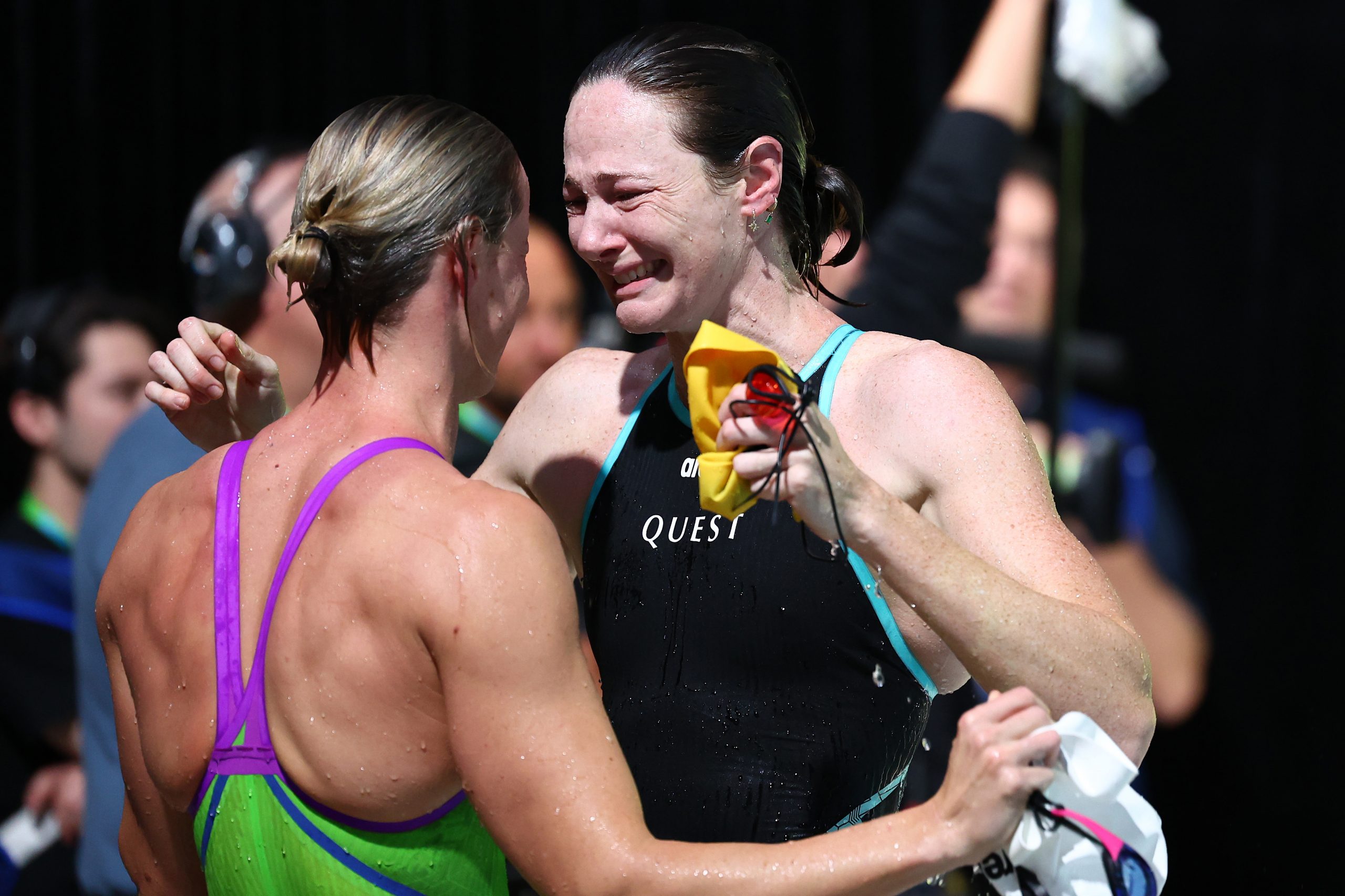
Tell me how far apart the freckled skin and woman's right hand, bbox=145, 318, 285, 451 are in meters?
0.34

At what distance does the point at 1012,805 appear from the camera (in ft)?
4.00

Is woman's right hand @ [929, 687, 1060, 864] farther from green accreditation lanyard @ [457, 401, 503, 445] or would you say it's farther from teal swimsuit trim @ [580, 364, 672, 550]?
green accreditation lanyard @ [457, 401, 503, 445]

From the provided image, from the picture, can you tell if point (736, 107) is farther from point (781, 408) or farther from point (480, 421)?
point (480, 421)

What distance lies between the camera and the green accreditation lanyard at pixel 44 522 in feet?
11.3

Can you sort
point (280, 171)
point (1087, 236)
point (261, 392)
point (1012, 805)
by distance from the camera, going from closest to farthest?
1. point (1012, 805)
2. point (261, 392)
3. point (280, 171)
4. point (1087, 236)

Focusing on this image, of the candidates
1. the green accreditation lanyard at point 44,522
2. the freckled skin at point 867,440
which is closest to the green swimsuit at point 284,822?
the freckled skin at point 867,440

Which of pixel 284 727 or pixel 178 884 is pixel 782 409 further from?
pixel 178 884

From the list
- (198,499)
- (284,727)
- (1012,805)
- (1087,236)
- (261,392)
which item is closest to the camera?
(1012,805)

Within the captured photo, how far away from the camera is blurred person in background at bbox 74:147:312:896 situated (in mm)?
Answer: 2469

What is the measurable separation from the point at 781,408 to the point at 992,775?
0.39m

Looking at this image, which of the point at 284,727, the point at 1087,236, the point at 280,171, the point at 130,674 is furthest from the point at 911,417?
the point at 1087,236

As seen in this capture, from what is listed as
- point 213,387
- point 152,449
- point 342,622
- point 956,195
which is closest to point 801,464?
point 342,622

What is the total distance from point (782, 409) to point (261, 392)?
85cm

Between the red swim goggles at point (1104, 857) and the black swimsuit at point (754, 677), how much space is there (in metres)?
0.35
